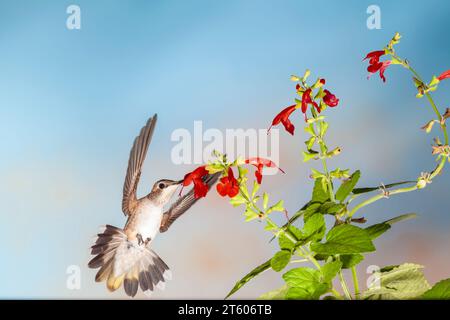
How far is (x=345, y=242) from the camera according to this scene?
580 mm

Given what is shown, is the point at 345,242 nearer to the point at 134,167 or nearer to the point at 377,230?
the point at 377,230

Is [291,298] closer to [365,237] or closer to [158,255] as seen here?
[365,237]

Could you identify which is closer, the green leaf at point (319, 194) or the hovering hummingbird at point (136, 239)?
the green leaf at point (319, 194)

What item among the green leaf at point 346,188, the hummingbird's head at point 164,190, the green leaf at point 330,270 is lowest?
the green leaf at point 330,270

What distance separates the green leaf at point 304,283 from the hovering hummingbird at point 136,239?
1025mm

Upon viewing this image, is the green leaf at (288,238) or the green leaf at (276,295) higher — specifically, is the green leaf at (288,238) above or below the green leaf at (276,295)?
above

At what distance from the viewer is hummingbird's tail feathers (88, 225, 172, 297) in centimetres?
164

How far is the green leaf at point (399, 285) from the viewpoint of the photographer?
2.03ft

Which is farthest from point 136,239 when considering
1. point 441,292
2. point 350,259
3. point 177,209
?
point 441,292

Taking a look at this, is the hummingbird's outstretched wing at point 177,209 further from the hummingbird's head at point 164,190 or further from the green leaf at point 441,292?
the green leaf at point 441,292

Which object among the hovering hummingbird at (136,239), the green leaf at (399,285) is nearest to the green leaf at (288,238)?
the green leaf at (399,285)

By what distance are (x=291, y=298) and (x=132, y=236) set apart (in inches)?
43.7
